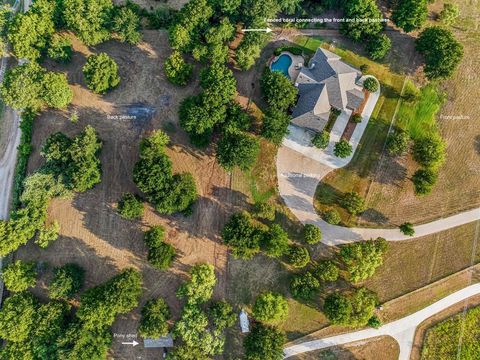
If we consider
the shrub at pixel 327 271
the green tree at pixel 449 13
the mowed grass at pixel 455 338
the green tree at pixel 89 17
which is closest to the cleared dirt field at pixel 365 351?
the mowed grass at pixel 455 338

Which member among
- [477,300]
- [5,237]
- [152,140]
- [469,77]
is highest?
[469,77]

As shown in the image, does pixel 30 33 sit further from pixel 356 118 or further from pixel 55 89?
pixel 356 118

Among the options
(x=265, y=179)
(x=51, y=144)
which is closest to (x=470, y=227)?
(x=265, y=179)

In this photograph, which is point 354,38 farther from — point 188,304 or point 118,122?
point 188,304

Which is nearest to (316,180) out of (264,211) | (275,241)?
(264,211)

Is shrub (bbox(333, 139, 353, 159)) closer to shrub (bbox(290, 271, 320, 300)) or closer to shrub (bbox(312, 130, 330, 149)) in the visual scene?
shrub (bbox(312, 130, 330, 149))
